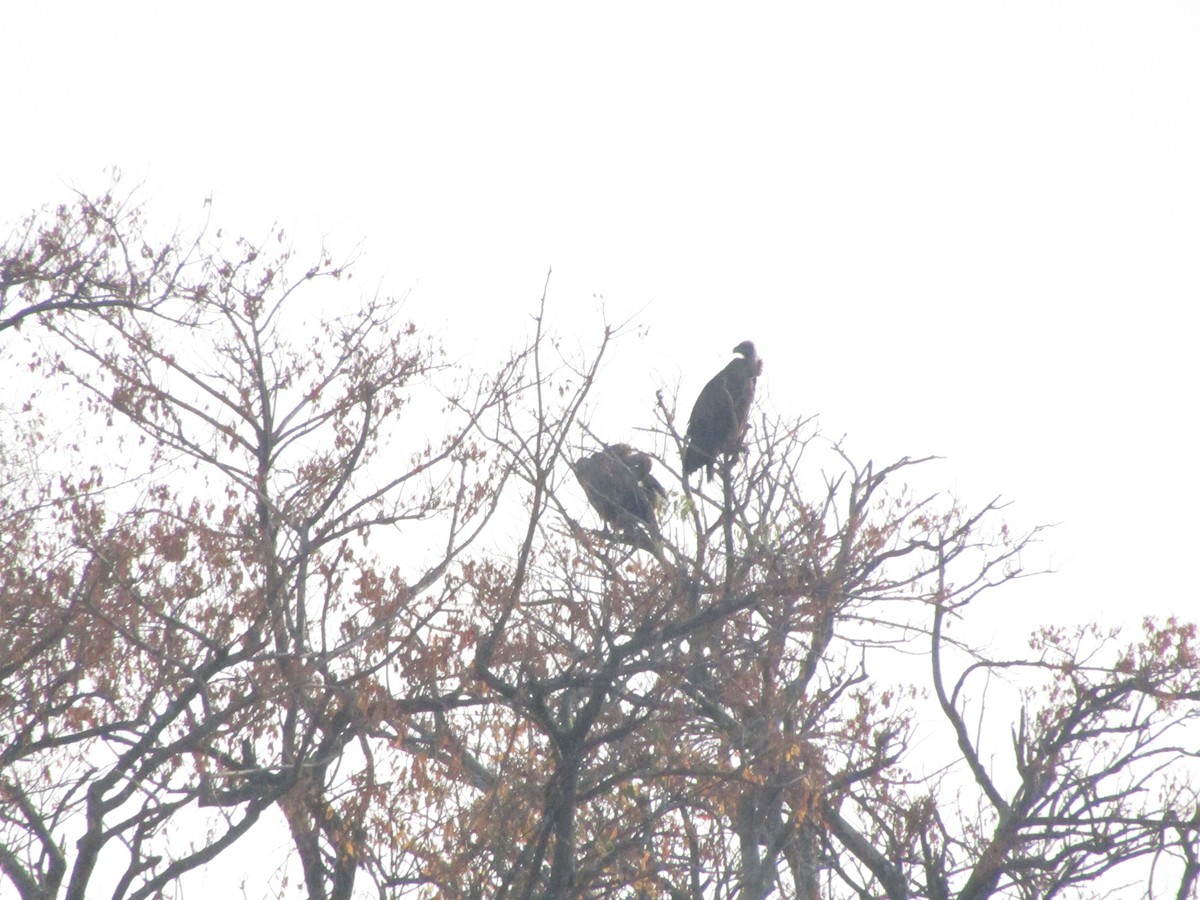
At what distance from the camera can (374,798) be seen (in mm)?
6473

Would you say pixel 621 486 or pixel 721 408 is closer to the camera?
pixel 621 486

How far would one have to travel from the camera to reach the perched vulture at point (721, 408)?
9.65 meters

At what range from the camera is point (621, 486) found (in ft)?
32.7

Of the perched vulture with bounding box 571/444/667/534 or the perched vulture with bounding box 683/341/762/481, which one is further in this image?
the perched vulture with bounding box 683/341/762/481

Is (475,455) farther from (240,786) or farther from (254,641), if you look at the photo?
(240,786)

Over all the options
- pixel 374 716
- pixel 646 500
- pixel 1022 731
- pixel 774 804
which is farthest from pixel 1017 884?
pixel 374 716

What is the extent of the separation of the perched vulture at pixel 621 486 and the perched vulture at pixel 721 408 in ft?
1.50

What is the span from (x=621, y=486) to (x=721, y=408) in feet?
3.85

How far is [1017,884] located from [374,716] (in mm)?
5687

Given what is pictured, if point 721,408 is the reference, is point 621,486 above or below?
below

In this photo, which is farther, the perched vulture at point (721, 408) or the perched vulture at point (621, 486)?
the perched vulture at point (721, 408)

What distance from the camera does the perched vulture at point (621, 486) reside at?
869 cm

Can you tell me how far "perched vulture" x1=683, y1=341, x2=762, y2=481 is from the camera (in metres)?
9.65

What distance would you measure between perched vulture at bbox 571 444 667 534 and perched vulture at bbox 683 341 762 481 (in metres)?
0.46
